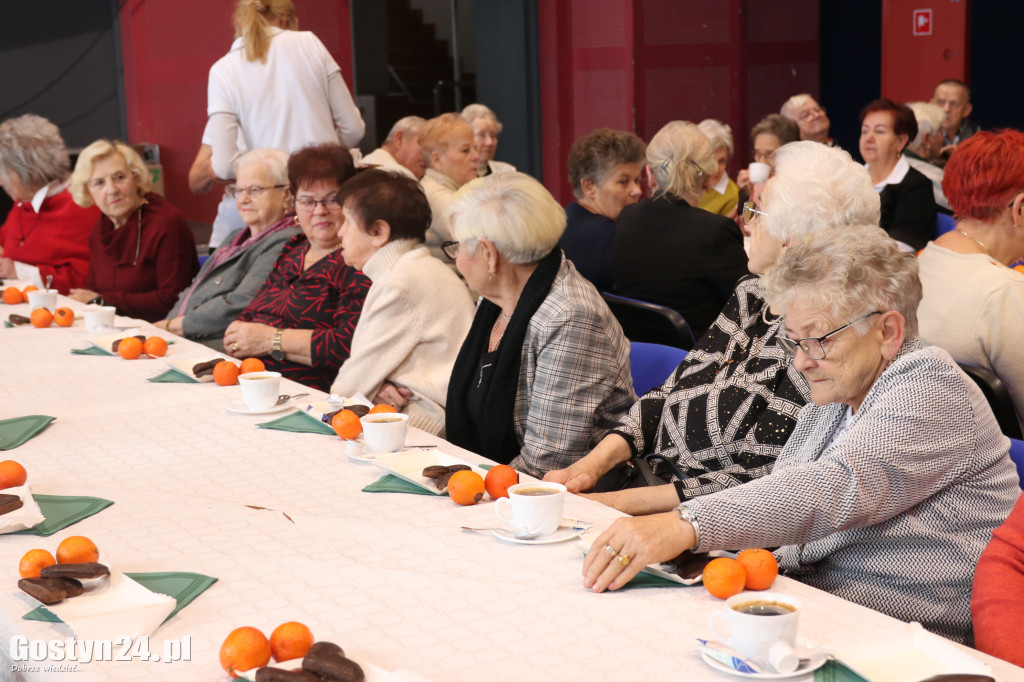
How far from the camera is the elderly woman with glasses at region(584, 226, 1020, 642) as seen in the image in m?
1.50

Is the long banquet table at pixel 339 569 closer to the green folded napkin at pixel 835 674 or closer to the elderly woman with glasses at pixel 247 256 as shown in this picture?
the green folded napkin at pixel 835 674

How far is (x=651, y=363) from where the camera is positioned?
2711mm

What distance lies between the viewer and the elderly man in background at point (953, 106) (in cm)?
705

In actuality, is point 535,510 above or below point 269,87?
below

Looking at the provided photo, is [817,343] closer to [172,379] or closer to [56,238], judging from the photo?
[172,379]

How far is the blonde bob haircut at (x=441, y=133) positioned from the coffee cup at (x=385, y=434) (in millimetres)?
3251

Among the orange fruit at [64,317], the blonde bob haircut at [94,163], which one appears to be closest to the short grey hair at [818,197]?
the orange fruit at [64,317]

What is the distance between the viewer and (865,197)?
2.11 metres

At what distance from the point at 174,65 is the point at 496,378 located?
6001 millimetres

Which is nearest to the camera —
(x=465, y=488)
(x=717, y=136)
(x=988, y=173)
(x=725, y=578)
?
(x=725, y=578)

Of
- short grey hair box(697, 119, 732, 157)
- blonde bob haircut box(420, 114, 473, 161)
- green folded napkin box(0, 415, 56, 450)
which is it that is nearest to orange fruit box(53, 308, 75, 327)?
green folded napkin box(0, 415, 56, 450)

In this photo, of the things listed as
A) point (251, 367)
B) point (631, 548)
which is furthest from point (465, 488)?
point (251, 367)

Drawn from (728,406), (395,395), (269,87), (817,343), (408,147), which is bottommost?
(395,395)

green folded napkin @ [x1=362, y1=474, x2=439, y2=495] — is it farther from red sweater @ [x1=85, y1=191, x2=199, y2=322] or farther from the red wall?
the red wall
